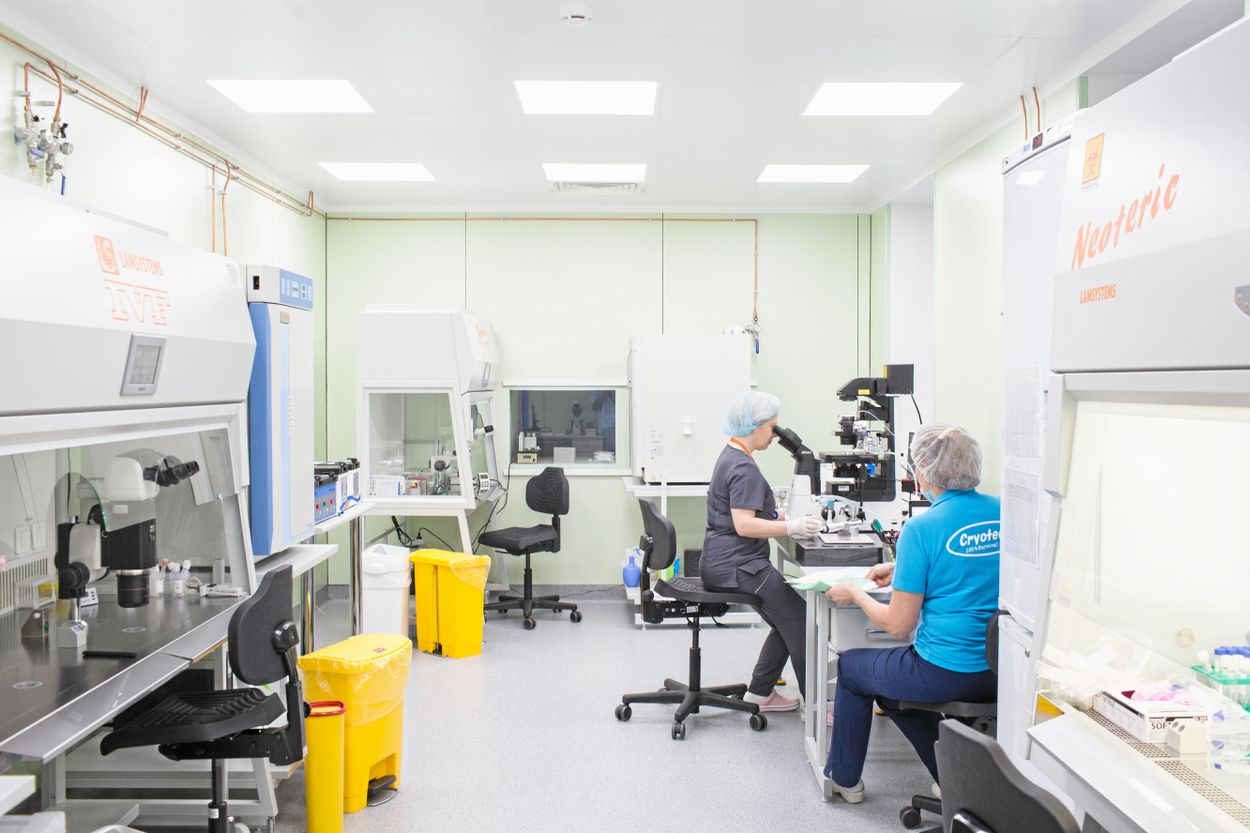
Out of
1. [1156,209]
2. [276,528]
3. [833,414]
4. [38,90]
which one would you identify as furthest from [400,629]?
[1156,209]

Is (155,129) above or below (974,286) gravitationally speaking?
above

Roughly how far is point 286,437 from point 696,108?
7.52 feet

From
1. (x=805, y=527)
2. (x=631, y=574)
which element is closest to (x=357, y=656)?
(x=805, y=527)

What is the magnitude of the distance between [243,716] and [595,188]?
3.87 meters

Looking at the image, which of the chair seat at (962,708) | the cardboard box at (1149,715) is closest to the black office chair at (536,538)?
the chair seat at (962,708)

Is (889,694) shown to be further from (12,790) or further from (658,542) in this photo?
(12,790)

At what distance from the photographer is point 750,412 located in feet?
11.6

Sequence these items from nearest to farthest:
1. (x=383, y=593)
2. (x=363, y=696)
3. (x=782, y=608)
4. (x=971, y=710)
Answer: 1. (x=971, y=710)
2. (x=363, y=696)
3. (x=782, y=608)
4. (x=383, y=593)

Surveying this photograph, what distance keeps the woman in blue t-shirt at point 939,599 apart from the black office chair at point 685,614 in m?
0.83

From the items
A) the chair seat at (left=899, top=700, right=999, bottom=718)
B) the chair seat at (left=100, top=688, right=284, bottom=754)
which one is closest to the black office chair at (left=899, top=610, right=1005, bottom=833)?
the chair seat at (left=899, top=700, right=999, bottom=718)

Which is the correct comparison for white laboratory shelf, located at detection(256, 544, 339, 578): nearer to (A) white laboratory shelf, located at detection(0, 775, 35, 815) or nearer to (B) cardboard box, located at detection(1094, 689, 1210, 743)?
(A) white laboratory shelf, located at detection(0, 775, 35, 815)

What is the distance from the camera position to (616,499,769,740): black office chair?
3.37 metres

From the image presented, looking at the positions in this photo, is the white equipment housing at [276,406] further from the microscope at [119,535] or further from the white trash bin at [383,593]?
the white trash bin at [383,593]

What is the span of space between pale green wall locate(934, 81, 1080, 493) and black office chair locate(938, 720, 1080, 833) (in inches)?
93.9
